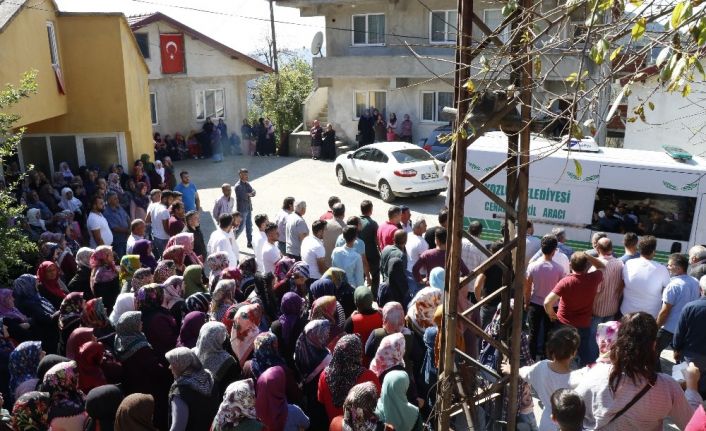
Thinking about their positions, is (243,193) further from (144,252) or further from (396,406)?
(396,406)

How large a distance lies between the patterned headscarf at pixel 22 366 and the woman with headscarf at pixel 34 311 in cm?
139

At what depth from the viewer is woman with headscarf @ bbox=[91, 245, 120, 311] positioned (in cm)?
755

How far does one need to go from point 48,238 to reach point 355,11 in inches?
702

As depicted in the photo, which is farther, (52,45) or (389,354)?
(52,45)

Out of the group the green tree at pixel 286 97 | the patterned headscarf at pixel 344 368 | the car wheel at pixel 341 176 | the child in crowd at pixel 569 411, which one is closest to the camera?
the child in crowd at pixel 569 411

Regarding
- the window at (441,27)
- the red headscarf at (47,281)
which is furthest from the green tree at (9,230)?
the window at (441,27)

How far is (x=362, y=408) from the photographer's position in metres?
4.46

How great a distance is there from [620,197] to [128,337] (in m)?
7.90

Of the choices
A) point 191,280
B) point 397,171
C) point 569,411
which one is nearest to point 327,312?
point 191,280

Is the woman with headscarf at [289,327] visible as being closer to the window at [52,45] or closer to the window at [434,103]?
the window at [52,45]

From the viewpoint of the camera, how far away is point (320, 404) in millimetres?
5418

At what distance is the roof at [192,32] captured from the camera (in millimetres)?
23047

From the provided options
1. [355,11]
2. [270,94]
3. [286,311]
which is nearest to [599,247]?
[286,311]

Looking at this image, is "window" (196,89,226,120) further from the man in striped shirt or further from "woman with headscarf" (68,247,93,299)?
the man in striped shirt
